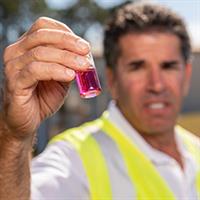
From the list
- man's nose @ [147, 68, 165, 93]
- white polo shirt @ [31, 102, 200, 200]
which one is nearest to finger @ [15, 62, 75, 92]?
white polo shirt @ [31, 102, 200, 200]

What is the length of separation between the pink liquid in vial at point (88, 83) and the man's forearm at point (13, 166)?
284 mm

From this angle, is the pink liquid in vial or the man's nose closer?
the pink liquid in vial

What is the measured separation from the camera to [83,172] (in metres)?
2.18

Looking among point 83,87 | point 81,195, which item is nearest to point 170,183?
point 81,195

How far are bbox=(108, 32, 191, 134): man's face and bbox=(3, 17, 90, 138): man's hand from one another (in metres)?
0.94

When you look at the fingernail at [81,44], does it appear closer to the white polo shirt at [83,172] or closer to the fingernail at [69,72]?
the fingernail at [69,72]

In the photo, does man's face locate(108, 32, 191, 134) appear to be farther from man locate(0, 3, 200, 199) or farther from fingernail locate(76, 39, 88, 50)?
fingernail locate(76, 39, 88, 50)

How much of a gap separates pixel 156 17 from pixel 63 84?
3.61ft

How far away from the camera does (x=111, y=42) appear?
2.81 metres

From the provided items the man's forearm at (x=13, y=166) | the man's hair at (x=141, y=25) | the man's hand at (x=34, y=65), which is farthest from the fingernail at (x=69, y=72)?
the man's hair at (x=141, y=25)

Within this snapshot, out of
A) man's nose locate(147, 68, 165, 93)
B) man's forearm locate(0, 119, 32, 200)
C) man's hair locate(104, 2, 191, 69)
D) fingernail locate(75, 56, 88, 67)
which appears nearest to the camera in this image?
fingernail locate(75, 56, 88, 67)

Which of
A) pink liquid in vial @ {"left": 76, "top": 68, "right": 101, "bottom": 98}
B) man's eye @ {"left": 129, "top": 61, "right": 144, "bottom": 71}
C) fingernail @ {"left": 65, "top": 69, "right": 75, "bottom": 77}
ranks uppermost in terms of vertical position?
fingernail @ {"left": 65, "top": 69, "right": 75, "bottom": 77}

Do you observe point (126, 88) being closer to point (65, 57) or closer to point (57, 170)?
point (57, 170)

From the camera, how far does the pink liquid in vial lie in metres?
1.54
